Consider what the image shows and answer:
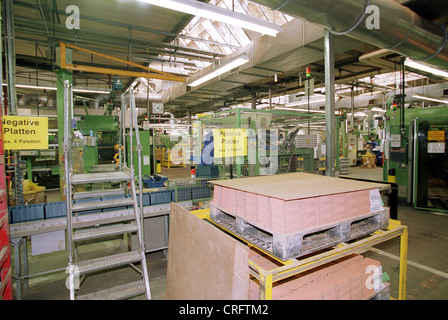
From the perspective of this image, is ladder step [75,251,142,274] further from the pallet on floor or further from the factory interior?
the pallet on floor

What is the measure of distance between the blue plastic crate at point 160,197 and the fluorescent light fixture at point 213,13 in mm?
2742

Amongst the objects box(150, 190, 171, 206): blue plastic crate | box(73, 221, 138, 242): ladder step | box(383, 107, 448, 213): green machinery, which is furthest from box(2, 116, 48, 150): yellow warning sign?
box(383, 107, 448, 213): green machinery

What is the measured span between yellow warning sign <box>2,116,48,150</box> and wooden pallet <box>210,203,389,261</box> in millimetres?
2635

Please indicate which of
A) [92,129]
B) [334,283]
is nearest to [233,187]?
[334,283]

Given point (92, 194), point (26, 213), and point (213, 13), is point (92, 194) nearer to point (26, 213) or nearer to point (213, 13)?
point (26, 213)

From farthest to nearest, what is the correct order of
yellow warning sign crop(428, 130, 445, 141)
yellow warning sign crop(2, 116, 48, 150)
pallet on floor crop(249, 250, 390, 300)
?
yellow warning sign crop(428, 130, 445, 141)
yellow warning sign crop(2, 116, 48, 150)
pallet on floor crop(249, 250, 390, 300)

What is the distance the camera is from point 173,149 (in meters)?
16.6

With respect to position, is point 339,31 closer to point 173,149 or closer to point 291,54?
point 291,54

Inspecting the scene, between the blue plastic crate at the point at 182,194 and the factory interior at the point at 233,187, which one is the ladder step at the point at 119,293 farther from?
the blue plastic crate at the point at 182,194

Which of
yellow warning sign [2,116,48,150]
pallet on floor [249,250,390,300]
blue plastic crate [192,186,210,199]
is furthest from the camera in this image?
blue plastic crate [192,186,210,199]

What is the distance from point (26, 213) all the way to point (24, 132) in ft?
3.47

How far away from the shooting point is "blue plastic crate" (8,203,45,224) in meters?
2.94
